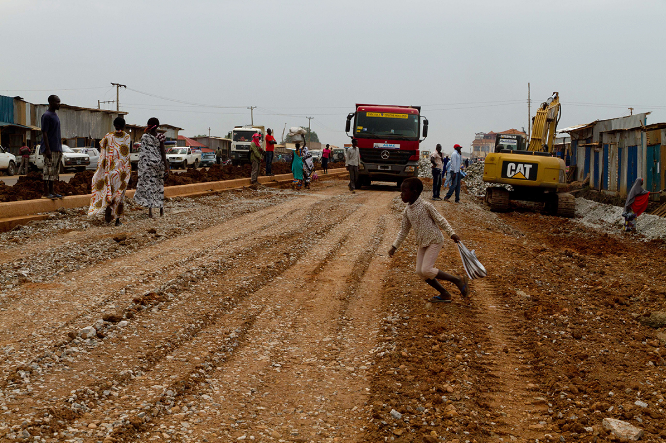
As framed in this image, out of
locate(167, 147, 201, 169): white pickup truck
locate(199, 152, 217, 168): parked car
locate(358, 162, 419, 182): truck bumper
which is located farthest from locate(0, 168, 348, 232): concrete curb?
locate(199, 152, 217, 168): parked car

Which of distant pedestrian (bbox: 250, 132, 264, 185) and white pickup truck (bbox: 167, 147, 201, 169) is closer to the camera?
distant pedestrian (bbox: 250, 132, 264, 185)

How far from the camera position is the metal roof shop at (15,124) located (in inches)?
1522

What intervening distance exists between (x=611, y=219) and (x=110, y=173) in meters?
14.5

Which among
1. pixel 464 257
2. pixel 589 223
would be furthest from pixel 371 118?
pixel 464 257

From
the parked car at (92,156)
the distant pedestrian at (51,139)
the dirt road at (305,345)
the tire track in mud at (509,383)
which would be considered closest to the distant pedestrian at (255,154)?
the distant pedestrian at (51,139)

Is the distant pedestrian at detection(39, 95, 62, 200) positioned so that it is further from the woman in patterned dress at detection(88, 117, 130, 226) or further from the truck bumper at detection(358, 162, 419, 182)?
the truck bumper at detection(358, 162, 419, 182)

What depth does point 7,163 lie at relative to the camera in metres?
26.1

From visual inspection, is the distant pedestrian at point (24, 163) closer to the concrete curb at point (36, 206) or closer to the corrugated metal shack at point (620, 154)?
the concrete curb at point (36, 206)

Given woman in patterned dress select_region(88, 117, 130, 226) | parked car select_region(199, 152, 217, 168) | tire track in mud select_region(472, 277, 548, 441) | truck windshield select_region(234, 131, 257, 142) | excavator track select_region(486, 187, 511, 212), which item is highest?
truck windshield select_region(234, 131, 257, 142)

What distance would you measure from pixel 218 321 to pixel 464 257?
8.86 feet

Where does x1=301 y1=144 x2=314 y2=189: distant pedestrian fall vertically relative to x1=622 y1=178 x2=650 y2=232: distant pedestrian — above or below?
above

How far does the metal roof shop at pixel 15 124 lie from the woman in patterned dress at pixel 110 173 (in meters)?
31.5

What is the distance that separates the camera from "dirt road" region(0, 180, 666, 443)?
3779 millimetres

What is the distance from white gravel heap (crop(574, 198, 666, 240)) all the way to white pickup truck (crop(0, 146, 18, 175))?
22159 mm
